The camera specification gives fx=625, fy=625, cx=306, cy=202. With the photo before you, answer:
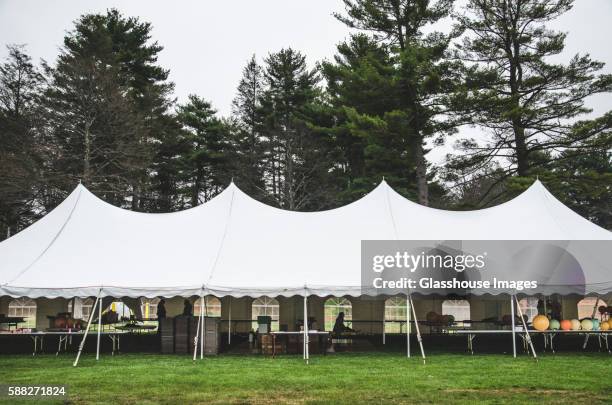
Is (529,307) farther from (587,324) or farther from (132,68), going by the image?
(132,68)

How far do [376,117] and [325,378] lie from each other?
1743 centimetres

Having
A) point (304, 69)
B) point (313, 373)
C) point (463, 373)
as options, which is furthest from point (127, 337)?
point (304, 69)

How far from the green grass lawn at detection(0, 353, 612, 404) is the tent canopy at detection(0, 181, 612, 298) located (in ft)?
5.15

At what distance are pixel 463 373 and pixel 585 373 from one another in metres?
2.07

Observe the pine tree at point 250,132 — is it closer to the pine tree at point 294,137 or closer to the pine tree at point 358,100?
the pine tree at point 294,137

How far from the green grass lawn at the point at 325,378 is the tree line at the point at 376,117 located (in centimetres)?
1372

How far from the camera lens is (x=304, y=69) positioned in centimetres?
3519

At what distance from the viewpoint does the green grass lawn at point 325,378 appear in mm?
8289

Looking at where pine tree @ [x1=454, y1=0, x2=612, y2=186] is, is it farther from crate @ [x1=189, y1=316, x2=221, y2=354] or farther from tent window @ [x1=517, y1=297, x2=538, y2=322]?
crate @ [x1=189, y1=316, x2=221, y2=354]

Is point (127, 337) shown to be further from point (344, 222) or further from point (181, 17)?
point (181, 17)

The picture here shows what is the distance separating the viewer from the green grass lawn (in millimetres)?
8289

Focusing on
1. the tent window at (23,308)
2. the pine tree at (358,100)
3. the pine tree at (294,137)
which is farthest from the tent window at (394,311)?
the tent window at (23,308)

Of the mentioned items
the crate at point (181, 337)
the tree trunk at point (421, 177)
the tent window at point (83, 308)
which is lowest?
the crate at point (181, 337)

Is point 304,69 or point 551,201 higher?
point 304,69
